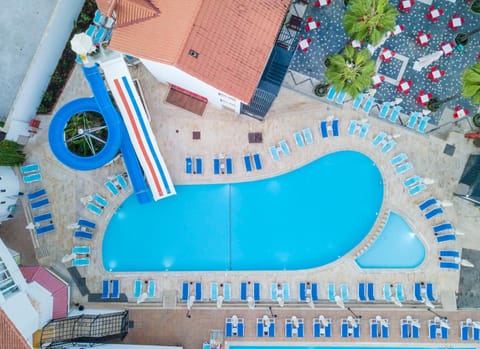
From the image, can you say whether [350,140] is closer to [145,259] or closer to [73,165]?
[145,259]

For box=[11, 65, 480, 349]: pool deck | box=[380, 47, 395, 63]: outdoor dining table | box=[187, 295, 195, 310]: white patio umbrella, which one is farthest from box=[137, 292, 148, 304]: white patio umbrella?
box=[380, 47, 395, 63]: outdoor dining table

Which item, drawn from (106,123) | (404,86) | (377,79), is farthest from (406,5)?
(106,123)

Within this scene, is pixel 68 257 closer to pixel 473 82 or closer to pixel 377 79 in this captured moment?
pixel 377 79

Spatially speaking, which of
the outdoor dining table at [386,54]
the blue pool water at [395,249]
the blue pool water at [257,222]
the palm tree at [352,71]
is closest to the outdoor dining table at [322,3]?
the outdoor dining table at [386,54]

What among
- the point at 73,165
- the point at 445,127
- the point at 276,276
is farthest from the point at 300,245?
the point at 73,165

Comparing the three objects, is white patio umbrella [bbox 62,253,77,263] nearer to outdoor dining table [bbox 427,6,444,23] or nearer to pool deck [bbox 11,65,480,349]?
pool deck [bbox 11,65,480,349]
